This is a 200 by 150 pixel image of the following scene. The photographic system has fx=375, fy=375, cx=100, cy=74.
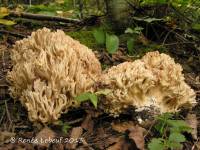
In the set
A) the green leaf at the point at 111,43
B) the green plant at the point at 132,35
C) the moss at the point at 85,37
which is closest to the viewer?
the green leaf at the point at 111,43

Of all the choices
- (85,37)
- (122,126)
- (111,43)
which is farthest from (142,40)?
(122,126)

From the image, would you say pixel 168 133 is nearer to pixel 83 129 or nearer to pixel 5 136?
pixel 83 129

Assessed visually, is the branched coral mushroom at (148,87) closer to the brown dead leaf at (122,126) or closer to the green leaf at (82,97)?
the brown dead leaf at (122,126)

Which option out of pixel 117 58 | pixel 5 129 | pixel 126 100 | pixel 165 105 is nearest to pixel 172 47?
pixel 117 58

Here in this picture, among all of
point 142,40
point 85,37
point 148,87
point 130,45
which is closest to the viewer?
point 148,87

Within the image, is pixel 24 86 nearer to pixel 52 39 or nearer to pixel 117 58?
pixel 52 39

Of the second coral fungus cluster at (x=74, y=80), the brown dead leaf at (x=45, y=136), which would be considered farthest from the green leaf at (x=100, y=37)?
the brown dead leaf at (x=45, y=136)

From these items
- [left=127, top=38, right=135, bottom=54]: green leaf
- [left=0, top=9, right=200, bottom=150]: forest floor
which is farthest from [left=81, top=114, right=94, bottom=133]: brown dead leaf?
[left=127, top=38, right=135, bottom=54]: green leaf
